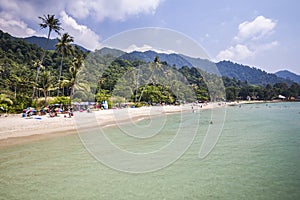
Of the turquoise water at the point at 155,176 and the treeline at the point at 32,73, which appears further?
the treeline at the point at 32,73

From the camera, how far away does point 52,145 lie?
12.6 meters

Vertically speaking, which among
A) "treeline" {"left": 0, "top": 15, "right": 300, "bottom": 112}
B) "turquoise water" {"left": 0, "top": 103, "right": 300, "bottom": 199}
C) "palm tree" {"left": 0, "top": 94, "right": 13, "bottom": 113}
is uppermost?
"treeline" {"left": 0, "top": 15, "right": 300, "bottom": 112}

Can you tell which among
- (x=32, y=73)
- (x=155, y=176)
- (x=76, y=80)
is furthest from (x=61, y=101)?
(x=155, y=176)

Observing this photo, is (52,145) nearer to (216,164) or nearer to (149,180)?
(149,180)

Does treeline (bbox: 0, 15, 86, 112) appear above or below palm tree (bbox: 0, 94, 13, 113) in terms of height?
above

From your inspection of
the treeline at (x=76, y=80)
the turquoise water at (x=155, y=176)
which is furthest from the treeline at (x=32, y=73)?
the turquoise water at (x=155, y=176)

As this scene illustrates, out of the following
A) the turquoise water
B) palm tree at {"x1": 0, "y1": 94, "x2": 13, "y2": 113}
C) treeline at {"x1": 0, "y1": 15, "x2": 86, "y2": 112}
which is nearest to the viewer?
the turquoise water

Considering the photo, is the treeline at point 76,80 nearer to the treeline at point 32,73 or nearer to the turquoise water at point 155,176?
the treeline at point 32,73

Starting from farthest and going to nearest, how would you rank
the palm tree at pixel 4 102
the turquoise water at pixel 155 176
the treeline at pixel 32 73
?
the treeline at pixel 32 73
the palm tree at pixel 4 102
the turquoise water at pixel 155 176

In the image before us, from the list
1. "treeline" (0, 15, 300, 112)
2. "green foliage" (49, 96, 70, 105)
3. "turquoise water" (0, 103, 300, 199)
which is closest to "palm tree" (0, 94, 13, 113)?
"treeline" (0, 15, 300, 112)

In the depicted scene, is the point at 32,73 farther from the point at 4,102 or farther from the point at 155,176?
the point at 155,176

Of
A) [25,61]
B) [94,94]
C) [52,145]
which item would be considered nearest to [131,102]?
[94,94]

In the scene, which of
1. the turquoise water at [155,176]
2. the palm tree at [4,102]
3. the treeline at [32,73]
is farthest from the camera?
the treeline at [32,73]

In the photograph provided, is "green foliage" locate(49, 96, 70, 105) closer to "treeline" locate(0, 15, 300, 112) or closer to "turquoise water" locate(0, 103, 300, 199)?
"treeline" locate(0, 15, 300, 112)
